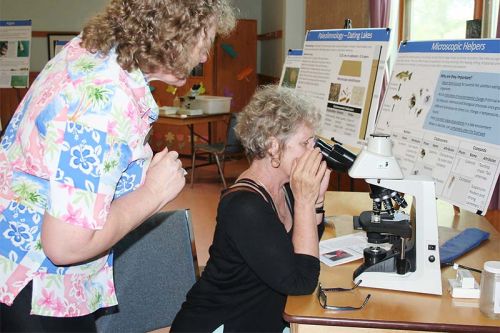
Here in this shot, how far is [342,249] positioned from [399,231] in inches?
11.9

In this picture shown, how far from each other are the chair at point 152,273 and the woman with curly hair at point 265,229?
0.51 feet

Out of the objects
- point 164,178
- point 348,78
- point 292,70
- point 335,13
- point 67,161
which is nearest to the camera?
point 67,161

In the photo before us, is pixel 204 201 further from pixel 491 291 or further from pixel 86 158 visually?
pixel 86 158

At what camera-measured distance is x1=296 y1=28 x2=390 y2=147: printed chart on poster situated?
8.64 ft

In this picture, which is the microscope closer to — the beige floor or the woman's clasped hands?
the woman's clasped hands

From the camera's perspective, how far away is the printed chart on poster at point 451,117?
180 centimetres

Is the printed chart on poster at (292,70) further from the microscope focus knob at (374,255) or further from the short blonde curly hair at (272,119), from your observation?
the microscope focus knob at (374,255)

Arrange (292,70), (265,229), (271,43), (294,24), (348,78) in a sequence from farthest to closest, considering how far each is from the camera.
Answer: (271,43)
(294,24)
(292,70)
(348,78)
(265,229)

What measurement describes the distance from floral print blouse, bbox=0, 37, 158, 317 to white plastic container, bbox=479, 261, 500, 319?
847mm

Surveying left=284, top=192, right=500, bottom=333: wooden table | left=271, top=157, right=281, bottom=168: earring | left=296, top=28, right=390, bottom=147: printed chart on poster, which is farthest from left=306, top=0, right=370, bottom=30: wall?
left=284, top=192, right=500, bottom=333: wooden table

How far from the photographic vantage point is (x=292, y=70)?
12.1 ft

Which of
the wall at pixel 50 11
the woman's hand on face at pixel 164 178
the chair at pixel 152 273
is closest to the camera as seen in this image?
the woman's hand on face at pixel 164 178

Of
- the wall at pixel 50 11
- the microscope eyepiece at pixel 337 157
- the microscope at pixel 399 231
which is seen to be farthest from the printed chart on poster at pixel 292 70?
the wall at pixel 50 11

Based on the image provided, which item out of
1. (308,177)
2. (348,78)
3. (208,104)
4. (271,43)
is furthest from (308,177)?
(271,43)
